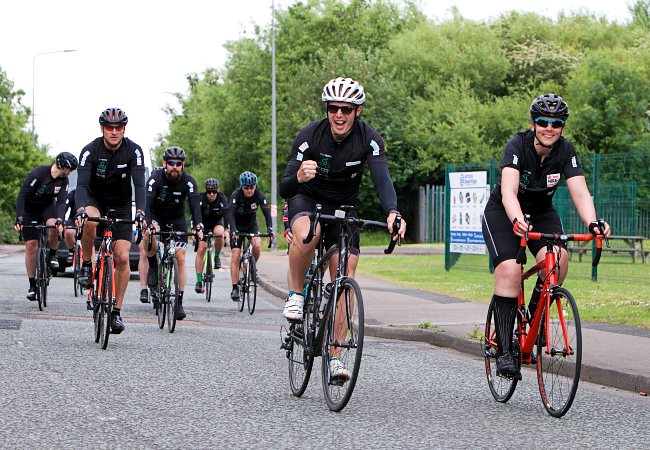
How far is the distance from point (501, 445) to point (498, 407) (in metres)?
1.38

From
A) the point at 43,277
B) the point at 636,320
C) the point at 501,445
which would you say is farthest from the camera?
the point at 43,277

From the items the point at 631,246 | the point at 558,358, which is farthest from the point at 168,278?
the point at 631,246

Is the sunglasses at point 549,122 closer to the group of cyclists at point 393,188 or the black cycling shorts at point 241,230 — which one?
the group of cyclists at point 393,188

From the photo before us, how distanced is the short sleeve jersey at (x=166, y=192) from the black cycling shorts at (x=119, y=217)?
2.01 metres

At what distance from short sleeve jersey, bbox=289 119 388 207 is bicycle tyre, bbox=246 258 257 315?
321 inches

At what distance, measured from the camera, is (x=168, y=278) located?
1275cm

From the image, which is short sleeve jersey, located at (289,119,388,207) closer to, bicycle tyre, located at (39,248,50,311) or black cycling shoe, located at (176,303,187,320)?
black cycling shoe, located at (176,303,187,320)

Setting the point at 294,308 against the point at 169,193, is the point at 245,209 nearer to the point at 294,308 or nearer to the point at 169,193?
the point at 169,193

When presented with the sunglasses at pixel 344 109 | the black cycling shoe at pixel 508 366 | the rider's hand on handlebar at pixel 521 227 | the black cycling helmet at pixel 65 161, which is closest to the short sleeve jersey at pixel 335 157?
the sunglasses at pixel 344 109

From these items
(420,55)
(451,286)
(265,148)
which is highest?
(420,55)

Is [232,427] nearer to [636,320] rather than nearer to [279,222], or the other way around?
[636,320]

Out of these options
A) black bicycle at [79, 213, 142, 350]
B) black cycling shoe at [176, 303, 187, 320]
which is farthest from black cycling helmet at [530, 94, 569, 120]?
black cycling shoe at [176, 303, 187, 320]

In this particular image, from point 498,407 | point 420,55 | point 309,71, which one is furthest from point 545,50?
point 498,407

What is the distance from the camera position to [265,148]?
6072cm
